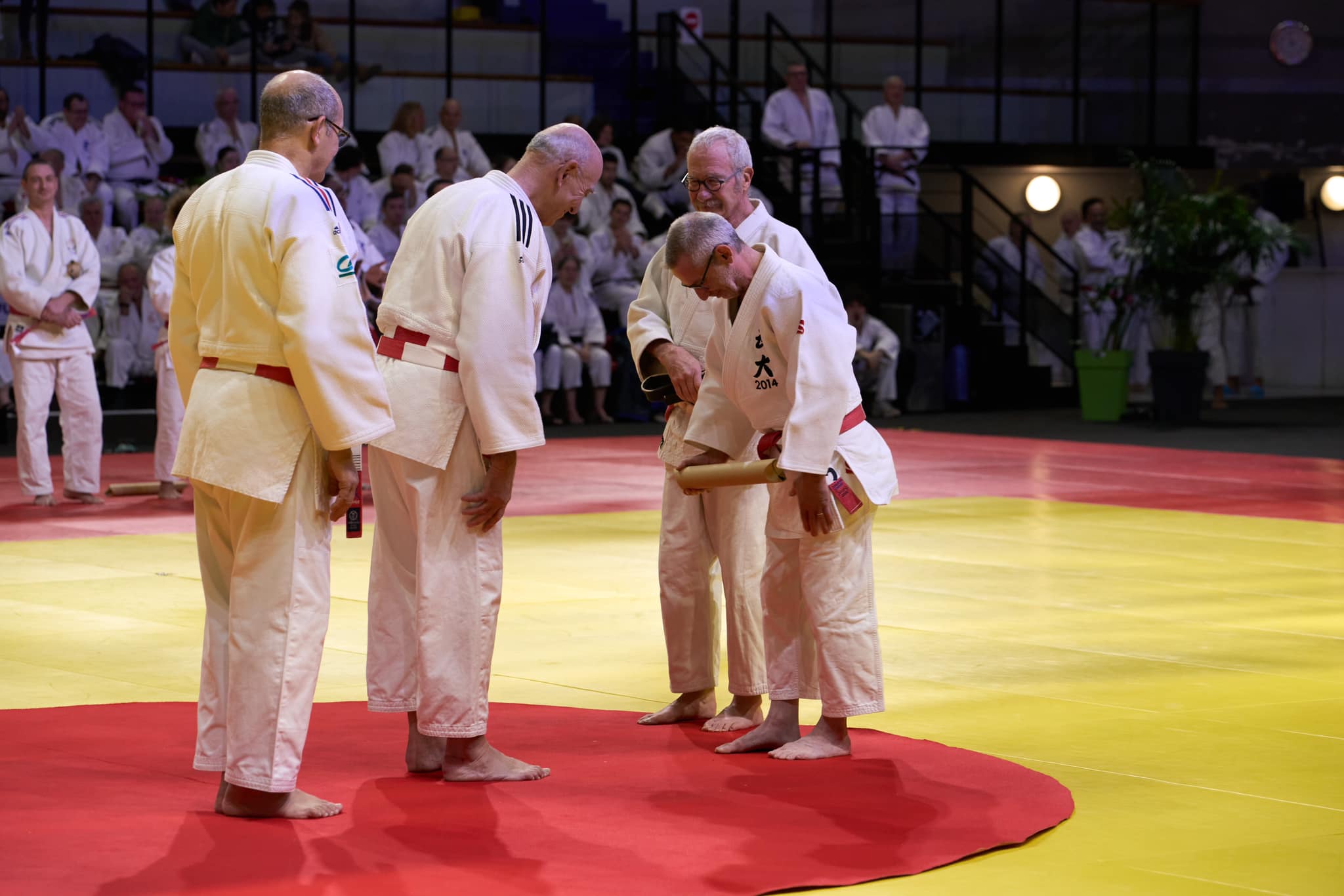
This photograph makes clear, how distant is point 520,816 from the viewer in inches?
152

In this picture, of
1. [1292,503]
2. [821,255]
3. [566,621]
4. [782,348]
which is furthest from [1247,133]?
[782,348]

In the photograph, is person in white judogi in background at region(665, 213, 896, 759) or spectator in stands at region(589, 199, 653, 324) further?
spectator in stands at region(589, 199, 653, 324)

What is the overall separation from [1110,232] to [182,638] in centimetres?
1551

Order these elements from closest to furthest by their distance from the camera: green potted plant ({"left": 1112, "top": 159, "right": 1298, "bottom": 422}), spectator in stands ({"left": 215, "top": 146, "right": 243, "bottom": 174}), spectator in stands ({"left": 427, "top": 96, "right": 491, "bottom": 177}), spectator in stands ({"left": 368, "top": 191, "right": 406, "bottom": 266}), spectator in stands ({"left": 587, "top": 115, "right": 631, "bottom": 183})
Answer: spectator in stands ({"left": 215, "top": 146, "right": 243, "bottom": 174}) < spectator in stands ({"left": 368, "top": 191, "right": 406, "bottom": 266}) < green potted plant ({"left": 1112, "top": 159, "right": 1298, "bottom": 422}) < spectator in stands ({"left": 427, "top": 96, "right": 491, "bottom": 177}) < spectator in stands ({"left": 587, "top": 115, "right": 631, "bottom": 183})

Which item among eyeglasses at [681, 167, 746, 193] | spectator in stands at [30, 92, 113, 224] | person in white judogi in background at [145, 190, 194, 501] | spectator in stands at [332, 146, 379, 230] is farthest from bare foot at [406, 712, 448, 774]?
spectator in stands at [30, 92, 113, 224]

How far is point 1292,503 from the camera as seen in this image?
10133 millimetres

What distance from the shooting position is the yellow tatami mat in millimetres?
3744

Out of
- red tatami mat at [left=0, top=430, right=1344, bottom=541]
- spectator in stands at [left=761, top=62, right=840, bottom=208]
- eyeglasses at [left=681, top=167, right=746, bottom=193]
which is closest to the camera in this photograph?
eyeglasses at [left=681, top=167, right=746, bottom=193]

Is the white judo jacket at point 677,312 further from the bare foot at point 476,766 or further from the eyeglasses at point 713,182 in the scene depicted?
the bare foot at point 476,766

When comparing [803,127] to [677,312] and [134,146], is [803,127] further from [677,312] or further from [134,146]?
[677,312]

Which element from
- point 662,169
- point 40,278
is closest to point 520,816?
point 40,278

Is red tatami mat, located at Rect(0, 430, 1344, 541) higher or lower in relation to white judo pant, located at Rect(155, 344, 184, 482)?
lower

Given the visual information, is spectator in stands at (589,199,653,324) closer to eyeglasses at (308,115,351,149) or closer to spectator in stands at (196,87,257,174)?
spectator in stands at (196,87,257,174)

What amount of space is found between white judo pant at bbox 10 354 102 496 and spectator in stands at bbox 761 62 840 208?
30.1 ft
